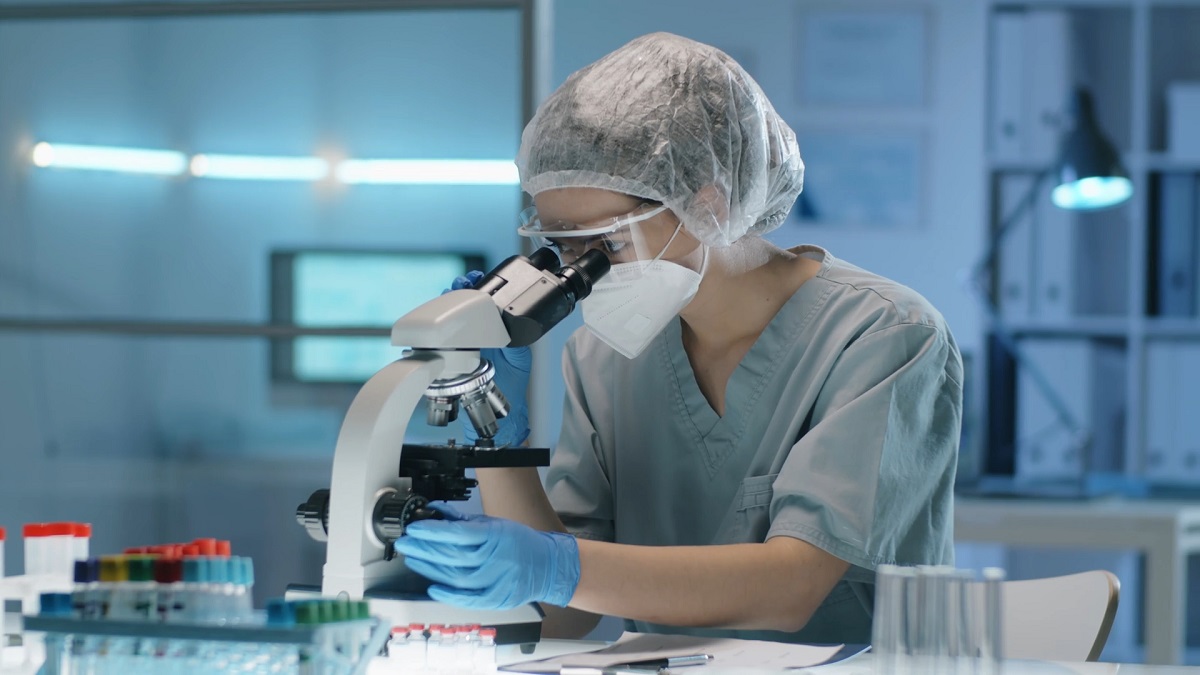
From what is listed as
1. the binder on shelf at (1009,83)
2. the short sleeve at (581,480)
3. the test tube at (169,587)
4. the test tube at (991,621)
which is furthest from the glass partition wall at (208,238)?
the binder on shelf at (1009,83)

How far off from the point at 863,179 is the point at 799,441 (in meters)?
2.63

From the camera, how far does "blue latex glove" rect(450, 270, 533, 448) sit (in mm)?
1382

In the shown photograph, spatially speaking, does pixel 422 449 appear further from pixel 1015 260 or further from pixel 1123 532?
pixel 1015 260

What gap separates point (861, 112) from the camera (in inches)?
149

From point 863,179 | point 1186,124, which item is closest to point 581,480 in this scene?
point 863,179

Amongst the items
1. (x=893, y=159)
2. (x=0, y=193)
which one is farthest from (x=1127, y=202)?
(x=0, y=193)

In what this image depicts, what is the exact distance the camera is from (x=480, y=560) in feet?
3.31

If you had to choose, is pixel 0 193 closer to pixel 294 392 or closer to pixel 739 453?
pixel 294 392

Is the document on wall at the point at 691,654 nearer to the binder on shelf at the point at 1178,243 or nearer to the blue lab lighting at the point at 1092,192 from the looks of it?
the blue lab lighting at the point at 1092,192

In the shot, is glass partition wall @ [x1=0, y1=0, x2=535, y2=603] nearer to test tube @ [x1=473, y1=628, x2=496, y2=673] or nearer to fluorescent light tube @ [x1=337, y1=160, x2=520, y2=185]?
fluorescent light tube @ [x1=337, y1=160, x2=520, y2=185]

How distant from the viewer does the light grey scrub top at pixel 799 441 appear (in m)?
1.25

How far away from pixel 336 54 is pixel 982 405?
7.83 feet

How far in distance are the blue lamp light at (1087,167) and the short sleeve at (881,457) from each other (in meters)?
2.06

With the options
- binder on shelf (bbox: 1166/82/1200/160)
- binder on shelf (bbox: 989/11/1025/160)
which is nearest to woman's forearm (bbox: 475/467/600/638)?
binder on shelf (bbox: 989/11/1025/160)
